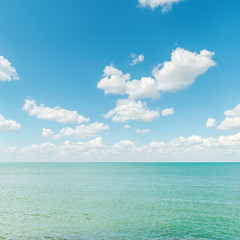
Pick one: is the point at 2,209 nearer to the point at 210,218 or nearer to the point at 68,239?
the point at 68,239

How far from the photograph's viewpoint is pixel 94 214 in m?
33.9

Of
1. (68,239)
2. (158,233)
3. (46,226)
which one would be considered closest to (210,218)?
(158,233)

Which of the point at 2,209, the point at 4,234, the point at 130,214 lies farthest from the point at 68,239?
the point at 2,209

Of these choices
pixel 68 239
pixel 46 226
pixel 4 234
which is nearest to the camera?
pixel 68 239

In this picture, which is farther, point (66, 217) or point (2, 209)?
point (2, 209)

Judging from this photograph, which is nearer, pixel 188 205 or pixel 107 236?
pixel 107 236

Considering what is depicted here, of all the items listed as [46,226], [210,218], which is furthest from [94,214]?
[210,218]

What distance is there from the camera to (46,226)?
28.4m

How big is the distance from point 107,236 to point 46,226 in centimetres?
950

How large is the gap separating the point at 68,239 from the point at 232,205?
32460 millimetres

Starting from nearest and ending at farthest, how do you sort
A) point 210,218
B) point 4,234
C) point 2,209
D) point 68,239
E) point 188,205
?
point 68,239, point 4,234, point 210,218, point 2,209, point 188,205

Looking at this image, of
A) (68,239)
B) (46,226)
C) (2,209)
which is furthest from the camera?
(2,209)

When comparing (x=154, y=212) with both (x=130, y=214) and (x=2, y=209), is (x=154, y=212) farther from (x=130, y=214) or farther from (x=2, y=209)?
(x=2, y=209)

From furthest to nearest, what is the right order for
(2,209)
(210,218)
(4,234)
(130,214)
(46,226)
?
(2,209)
(130,214)
(210,218)
(46,226)
(4,234)
